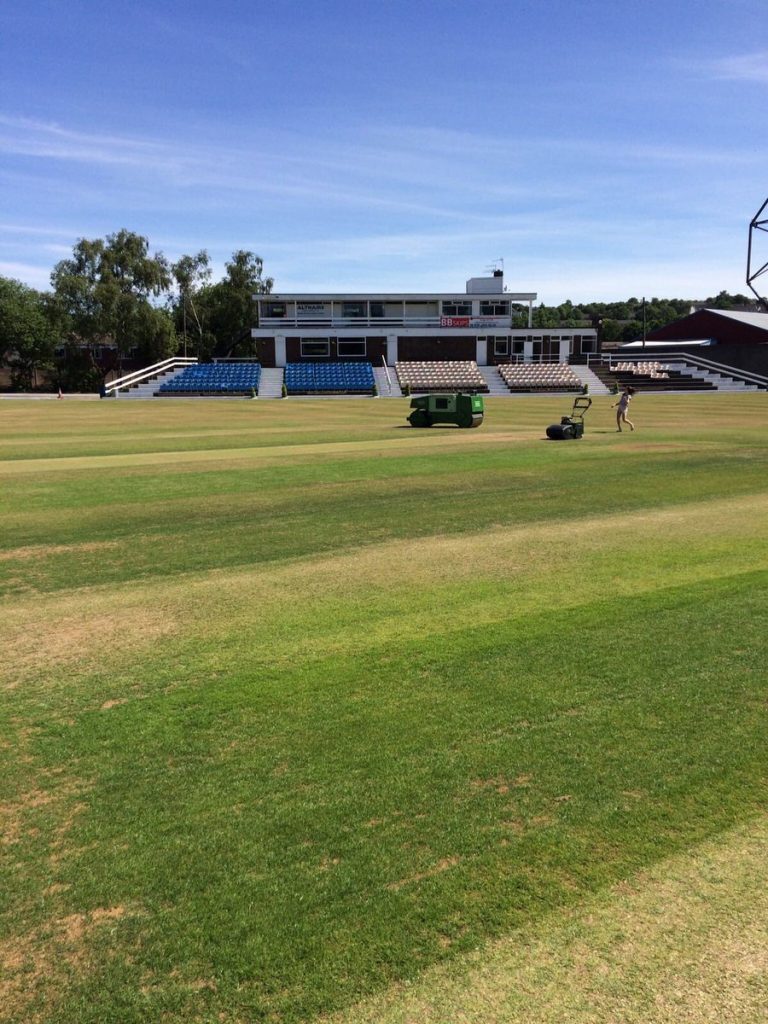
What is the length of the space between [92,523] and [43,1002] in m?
9.92

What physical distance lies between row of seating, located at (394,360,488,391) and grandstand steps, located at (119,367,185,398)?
817 inches

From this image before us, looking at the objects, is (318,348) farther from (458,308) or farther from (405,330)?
(458,308)

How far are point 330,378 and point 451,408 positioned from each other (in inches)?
1524

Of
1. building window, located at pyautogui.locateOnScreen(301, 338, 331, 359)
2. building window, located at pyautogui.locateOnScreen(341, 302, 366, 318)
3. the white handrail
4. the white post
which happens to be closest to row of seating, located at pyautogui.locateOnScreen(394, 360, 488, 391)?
building window, located at pyautogui.locateOnScreen(341, 302, 366, 318)

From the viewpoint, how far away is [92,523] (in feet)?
39.6

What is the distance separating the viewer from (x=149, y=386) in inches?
2474

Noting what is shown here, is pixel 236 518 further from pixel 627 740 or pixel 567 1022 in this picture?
pixel 567 1022

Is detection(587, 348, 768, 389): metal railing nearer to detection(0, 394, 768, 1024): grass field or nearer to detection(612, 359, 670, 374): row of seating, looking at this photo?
detection(612, 359, 670, 374): row of seating

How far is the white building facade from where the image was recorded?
7250 centimetres

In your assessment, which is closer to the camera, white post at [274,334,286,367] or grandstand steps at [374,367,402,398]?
grandstand steps at [374,367,402,398]

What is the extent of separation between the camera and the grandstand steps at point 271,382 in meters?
62.0

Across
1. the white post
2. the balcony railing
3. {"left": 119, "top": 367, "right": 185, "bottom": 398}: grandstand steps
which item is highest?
the balcony railing

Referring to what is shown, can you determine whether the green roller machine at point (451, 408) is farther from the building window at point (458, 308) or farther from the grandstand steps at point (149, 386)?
the building window at point (458, 308)

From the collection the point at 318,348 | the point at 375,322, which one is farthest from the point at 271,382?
the point at 375,322
